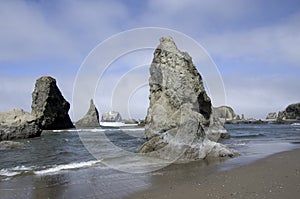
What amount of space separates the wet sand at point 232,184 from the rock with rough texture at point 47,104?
50783 millimetres

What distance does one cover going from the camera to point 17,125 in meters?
30.8

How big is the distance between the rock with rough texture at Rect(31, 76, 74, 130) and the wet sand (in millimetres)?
50783

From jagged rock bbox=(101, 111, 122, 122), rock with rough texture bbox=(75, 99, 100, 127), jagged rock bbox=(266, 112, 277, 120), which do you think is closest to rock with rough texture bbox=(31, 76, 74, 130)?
rock with rough texture bbox=(75, 99, 100, 127)

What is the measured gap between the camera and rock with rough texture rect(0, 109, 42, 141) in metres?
29.5

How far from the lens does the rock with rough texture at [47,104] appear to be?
188 feet

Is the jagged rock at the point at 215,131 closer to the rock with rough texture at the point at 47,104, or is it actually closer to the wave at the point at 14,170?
the wave at the point at 14,170

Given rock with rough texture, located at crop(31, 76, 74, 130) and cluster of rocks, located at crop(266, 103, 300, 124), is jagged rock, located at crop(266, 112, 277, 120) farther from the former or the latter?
rock with rough texture, located at crop(31, 76, 74, 130)

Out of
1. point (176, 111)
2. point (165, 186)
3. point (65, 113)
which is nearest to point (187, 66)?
point (176, 111)

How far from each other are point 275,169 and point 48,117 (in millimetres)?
53564

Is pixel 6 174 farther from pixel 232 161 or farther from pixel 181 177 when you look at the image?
pixel 232 161

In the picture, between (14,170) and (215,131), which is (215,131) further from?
(14,170)

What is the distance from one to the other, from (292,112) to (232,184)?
509 ft

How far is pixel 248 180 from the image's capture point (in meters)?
8.78

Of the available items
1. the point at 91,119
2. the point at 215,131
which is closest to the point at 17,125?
the point at 215,131
